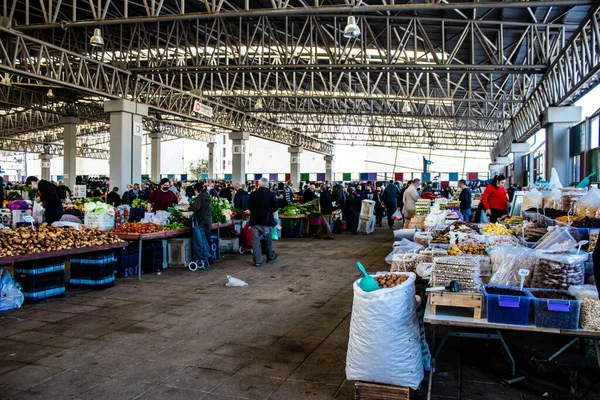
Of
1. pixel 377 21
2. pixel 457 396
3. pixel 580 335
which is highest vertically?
pixel 377 21

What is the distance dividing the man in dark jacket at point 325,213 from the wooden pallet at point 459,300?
1086 centimetres

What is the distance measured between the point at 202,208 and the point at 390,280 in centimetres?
637

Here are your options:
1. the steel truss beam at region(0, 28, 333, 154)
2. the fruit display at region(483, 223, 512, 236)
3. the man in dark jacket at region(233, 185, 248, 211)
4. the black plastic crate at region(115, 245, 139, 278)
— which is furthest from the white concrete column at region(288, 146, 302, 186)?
the fruit display at region(483, 223, 512, 236)

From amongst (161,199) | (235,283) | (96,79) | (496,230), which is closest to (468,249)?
(496,230)

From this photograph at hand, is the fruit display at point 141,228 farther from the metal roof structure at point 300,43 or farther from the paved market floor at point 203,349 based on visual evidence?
the metal roof structure at point 300,43

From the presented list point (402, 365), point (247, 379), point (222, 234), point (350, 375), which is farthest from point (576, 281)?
point (222, 234)

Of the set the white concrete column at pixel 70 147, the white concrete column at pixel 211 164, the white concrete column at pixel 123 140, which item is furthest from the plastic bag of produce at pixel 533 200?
the white concrete column at pixel 211 164

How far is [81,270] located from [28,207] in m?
5.92

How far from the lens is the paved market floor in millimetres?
3857

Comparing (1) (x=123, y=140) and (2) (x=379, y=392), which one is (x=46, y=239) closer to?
(2) (x=379, y=392)

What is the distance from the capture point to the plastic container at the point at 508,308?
339cm

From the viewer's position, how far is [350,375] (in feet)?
11.6

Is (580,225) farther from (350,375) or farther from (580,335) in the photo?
(350,375)

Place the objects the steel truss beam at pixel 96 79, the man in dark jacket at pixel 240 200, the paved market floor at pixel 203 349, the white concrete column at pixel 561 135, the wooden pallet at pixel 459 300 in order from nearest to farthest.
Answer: the wooden pallet at pixel 459 300 < the paved market floor at pixel 203 349 < the white concrete column at pixel 561 135 < the steel truss beam at pixel 96 79 < the man in dark jacket at pixel 240 200
